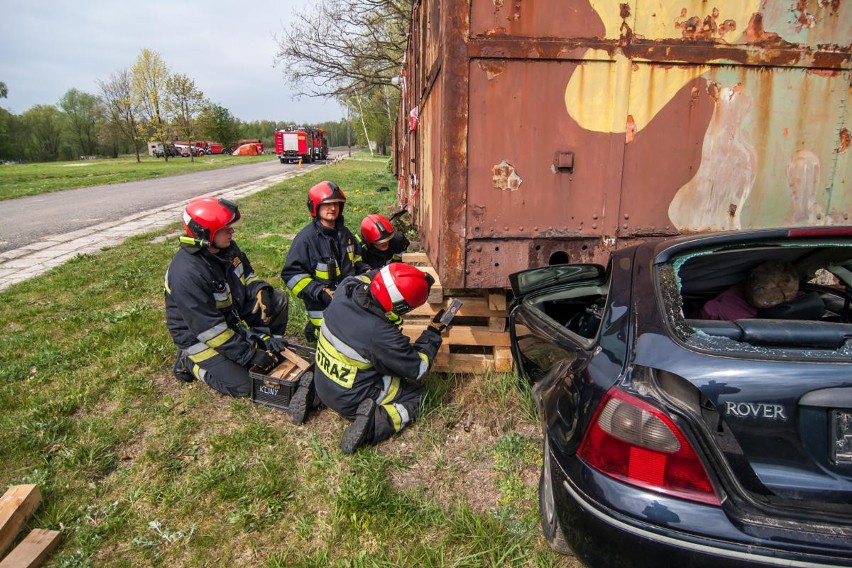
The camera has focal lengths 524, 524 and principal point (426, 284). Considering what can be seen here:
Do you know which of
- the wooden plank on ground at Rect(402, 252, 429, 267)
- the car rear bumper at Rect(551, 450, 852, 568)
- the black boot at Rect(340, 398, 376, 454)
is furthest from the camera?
the wooden plank on ground at Rect(402, 252, 429, 267)

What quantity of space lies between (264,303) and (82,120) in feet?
242

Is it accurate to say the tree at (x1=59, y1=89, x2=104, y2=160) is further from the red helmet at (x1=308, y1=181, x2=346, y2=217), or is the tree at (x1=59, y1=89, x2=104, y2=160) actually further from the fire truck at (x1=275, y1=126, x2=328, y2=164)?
the red helmet at (x1=308, y1=181, x2=346, y2=217)

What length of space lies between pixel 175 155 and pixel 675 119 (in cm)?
5860

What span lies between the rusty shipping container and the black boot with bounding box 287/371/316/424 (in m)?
1.16

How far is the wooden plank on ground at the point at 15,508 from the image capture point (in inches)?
89.4

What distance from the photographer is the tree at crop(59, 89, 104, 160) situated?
6228 centimetres

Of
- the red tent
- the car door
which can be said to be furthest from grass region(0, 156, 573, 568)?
the red tent

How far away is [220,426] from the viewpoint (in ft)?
10.9

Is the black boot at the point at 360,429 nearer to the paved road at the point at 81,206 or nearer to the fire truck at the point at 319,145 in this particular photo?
the paved road at the point at 81,206

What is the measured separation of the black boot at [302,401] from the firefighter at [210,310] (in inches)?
13.5

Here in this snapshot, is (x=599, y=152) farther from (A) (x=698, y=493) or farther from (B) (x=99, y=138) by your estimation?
(B) (x=99, y=138)

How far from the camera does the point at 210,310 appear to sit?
352 centimetres

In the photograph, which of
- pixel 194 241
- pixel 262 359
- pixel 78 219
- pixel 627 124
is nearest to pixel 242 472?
pixel 262 359

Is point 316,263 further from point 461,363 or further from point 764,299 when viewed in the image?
point 764,299
